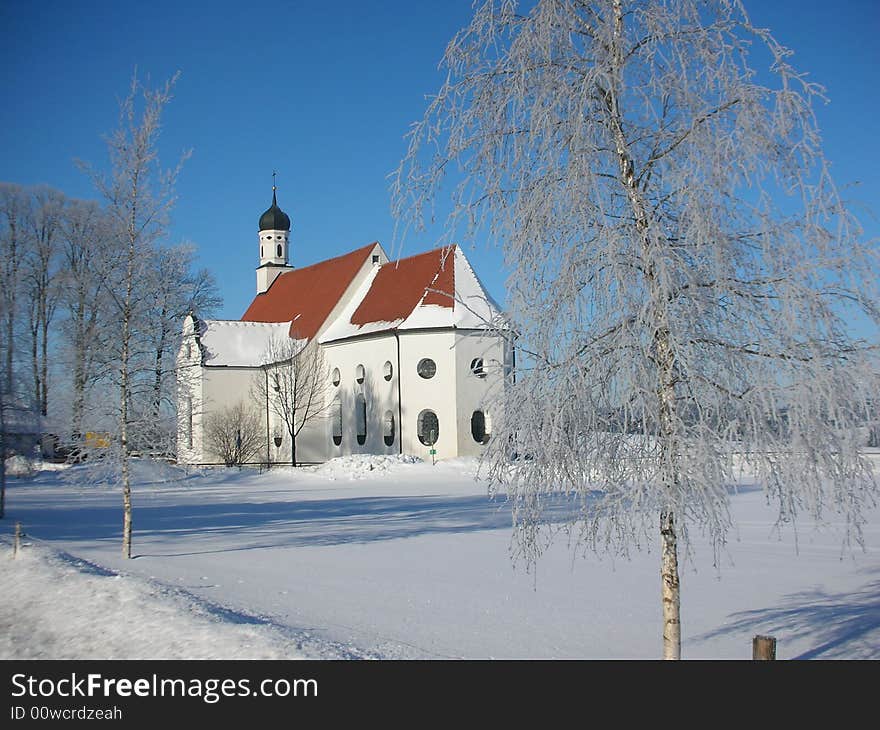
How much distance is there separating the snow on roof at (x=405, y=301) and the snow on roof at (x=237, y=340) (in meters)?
4.50

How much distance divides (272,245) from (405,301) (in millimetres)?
20556

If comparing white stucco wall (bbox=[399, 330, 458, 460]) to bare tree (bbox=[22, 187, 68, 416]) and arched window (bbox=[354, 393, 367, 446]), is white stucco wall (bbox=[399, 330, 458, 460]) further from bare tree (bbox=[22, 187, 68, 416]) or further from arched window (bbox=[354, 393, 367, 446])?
bare tree (bbox=[22, 187, 68, 416])

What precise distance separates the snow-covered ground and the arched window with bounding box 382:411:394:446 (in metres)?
19.1

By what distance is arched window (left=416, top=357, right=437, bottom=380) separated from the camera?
123 ft

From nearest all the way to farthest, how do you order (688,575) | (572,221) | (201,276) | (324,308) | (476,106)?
1. (572,221)
2. (476,106)
3. (688,575)
4. (324,308)
5. (201,276)

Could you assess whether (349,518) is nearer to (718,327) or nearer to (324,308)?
(718,327)

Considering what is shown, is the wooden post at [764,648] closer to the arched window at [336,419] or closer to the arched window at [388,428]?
the arched window at [388,428]

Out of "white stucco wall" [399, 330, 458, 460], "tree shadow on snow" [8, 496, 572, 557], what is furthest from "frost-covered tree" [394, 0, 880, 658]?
"white stucco wall" [399, 330, 458, 460]

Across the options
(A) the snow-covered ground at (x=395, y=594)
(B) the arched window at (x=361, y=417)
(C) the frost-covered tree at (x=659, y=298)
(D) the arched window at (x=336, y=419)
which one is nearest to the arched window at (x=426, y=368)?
(B) the arched window at (x=361, y=417)

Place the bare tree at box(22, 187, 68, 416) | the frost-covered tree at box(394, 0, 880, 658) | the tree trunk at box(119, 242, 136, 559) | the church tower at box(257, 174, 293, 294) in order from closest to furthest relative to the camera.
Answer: the frost-covered tree at box(394, 0, 880, 658), the tree trunk at box(119, 242, 136, 559), the bare tree at box(22, 187, 68, 416), the church tower at box(257, 174, 293, 294)

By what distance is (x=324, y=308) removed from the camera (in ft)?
145

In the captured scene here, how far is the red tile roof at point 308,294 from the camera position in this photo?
146ft
